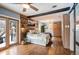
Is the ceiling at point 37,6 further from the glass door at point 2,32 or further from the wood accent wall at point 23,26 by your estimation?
the glass door at point 2,32

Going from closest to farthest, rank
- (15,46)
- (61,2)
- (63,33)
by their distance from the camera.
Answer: (61,2) → (15,46) → (63,33)

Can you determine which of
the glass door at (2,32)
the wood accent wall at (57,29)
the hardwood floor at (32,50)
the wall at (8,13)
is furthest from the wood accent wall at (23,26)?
the wood accent wall at (57,29)

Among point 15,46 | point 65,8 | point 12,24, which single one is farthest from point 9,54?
point 65,8

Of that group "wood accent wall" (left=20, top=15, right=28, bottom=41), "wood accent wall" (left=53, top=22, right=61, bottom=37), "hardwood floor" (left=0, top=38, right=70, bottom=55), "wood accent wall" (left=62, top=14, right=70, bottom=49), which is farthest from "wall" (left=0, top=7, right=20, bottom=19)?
"wood accent wall" (left=62, top=14, right=70, bottom=49)

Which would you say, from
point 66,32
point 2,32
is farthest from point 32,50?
point 66,32

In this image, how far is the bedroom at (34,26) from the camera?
5.49 ft

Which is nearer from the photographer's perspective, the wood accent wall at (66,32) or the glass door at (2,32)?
the glass door at (2,32)

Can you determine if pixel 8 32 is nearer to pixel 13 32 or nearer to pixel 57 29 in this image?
pixel 13 32

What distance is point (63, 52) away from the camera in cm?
172

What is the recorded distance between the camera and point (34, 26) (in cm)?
188

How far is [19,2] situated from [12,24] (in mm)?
466

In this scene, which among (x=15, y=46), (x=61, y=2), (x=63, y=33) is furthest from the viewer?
(x=63, y=33)
